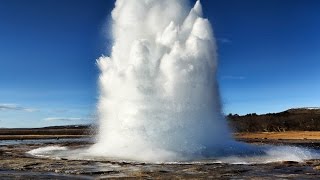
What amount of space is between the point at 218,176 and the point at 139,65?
17.0 meters

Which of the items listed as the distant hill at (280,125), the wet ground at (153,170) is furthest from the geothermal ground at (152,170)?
the distant hill at (280,125)

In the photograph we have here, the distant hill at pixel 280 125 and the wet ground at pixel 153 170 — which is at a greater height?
the distant hill at pixel 280 125

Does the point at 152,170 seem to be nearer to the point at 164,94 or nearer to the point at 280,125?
the point at 164,94

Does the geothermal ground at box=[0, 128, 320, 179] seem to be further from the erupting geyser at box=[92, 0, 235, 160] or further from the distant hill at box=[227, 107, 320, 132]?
the distant hill at box=[227, 107, 320, 132]

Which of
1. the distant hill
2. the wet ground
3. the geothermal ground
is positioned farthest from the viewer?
the distant hill

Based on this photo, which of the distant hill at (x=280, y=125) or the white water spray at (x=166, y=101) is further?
the distant hill at (x=280, y=125)

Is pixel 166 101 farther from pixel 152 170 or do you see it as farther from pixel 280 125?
pixel 280 125

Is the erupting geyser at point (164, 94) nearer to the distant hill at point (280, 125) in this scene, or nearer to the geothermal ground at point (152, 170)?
the geothermal ground at point (152, 170)

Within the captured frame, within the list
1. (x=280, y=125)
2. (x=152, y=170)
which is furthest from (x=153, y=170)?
(x=280, y=125)

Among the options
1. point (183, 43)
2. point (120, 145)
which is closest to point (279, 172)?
point (120, 145)

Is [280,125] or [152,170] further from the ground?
[280,125]

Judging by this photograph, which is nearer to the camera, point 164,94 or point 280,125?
point 164,94

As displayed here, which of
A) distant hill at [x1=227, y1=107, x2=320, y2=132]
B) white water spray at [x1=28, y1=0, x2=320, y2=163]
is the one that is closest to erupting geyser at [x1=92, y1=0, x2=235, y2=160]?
white water spray at [x1=28, y1=0, x2=320, y2=163]

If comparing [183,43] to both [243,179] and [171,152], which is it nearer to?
[171,152]
